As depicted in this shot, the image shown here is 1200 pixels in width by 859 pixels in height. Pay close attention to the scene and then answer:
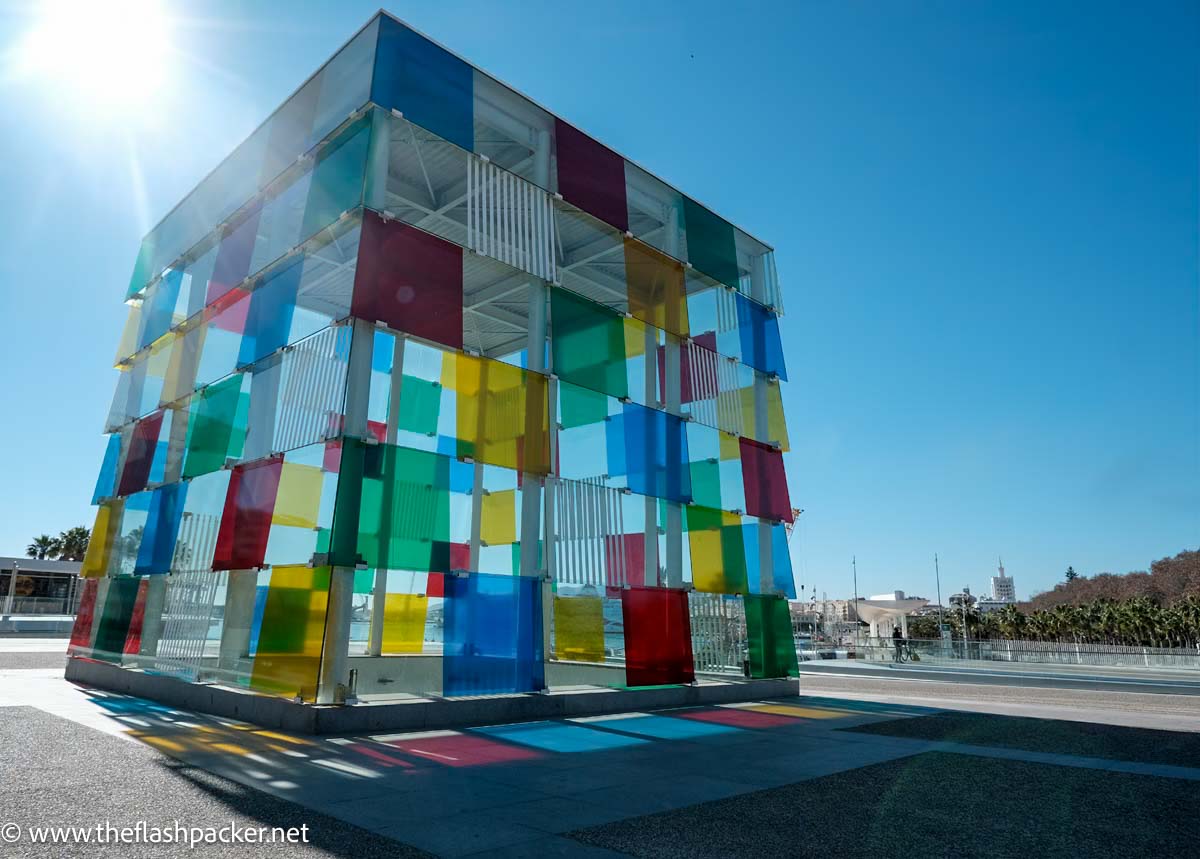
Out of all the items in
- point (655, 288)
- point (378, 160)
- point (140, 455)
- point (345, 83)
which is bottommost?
point (140, 455)

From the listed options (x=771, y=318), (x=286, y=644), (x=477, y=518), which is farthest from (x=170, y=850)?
(x=771, y=318)

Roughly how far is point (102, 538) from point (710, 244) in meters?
18.0

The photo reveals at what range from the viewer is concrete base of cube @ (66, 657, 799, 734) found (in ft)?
34.4

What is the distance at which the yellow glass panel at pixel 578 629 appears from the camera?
14.1m

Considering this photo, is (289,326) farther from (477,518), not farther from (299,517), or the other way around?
(477,518)

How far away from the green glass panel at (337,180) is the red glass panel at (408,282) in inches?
32.8

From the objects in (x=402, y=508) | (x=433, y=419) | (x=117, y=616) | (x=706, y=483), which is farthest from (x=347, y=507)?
(x=117, y=616)

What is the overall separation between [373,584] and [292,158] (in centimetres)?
967

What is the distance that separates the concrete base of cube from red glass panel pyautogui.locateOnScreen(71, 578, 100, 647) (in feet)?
3.21

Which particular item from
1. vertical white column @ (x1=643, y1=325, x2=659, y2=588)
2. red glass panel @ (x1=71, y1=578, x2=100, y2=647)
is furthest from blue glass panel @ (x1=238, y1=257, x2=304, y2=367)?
red glass panel @ (x1=71, y1=578, x2=100, y2=647)

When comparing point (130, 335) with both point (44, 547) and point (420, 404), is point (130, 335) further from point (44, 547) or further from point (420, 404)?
point (44, 547)

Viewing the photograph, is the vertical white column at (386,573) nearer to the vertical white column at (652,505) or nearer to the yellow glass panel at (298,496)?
the yellow glass panel at (298,496)

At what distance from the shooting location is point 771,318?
20641mm

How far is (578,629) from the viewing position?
46.6ft
